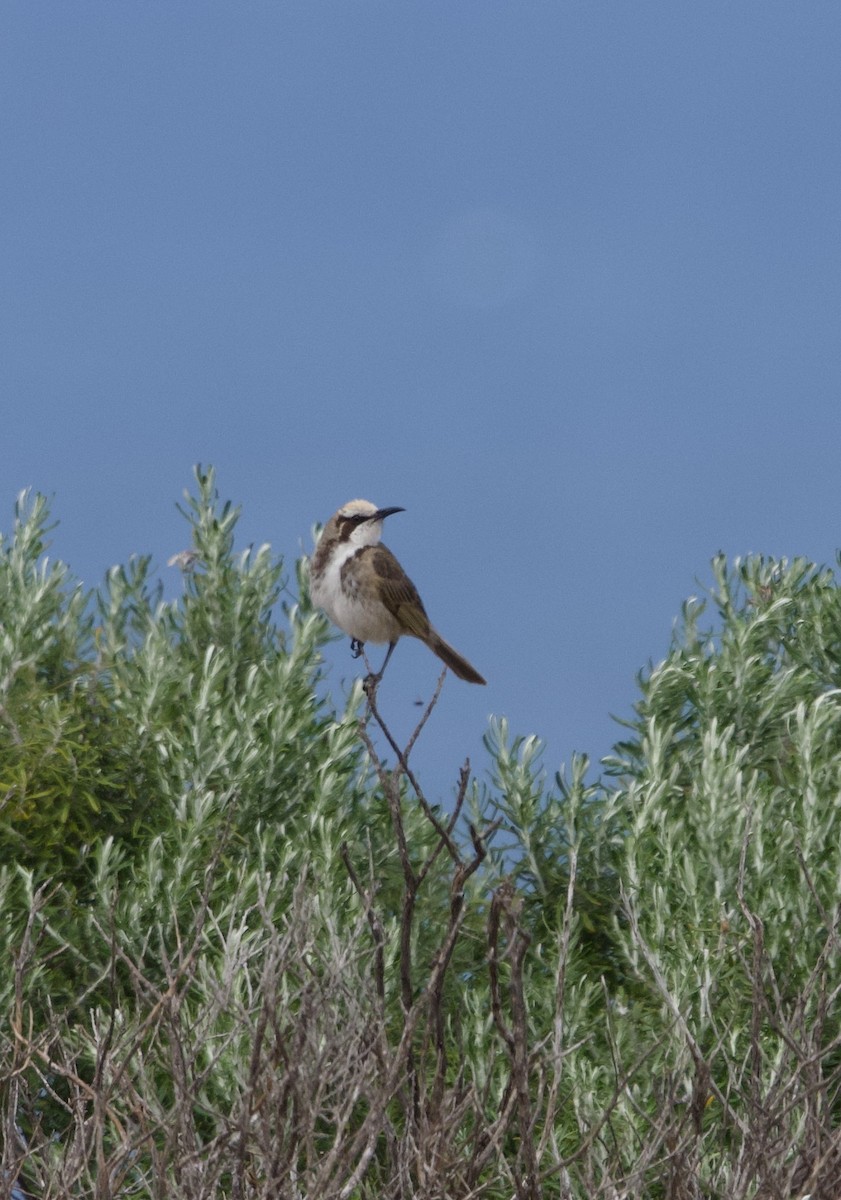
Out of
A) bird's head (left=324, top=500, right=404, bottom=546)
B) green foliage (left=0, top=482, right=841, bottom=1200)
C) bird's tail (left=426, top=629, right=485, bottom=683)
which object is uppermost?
bird's head (left=324, top=500, right=404, bottom=546)

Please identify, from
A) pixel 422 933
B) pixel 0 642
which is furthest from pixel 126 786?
pixel 422 933

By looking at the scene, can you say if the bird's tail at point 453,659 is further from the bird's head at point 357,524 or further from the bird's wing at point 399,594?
the bird's head at point 357,524

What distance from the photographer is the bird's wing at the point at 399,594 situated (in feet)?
30.7

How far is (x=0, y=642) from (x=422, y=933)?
3.25m

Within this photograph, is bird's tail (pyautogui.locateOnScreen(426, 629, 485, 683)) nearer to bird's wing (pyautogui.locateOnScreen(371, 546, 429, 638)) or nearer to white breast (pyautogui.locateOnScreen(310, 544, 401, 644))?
bird's wing (pyautogui.locateOnScreen(371, 546, 429, 638))

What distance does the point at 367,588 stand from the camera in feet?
30.5

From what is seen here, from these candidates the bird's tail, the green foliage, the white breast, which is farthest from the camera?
the bird's tail

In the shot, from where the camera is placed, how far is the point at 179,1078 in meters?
4.86

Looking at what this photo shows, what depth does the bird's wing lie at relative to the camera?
9.36m

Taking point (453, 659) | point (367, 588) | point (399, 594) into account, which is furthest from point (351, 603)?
point (453, 659)

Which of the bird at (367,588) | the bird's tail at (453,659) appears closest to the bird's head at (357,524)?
the bird at (367,588)

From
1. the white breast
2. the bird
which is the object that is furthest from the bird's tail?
the white breast

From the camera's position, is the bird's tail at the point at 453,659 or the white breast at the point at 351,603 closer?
the white breast at the point at 351,603

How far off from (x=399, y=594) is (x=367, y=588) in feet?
0.77
